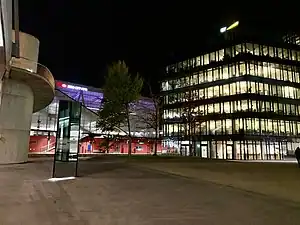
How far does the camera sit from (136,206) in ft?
24.2

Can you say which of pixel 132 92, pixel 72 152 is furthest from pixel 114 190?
pixel 132 92

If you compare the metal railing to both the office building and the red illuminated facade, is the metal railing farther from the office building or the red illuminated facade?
the office building

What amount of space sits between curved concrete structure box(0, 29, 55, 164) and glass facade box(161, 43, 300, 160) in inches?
942

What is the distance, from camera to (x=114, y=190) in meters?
9.89

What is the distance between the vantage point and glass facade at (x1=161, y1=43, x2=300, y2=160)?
147 ft

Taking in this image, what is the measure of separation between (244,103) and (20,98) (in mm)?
34824

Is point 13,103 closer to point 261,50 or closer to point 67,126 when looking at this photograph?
point 67,126

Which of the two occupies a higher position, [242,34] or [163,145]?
[242,34]

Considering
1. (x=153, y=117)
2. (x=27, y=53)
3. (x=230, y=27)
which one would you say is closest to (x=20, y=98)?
(x=27, y=53)

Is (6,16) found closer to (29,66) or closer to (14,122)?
(29,66)

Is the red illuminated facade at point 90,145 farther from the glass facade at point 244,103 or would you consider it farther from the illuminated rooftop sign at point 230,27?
the illuminated rooftop sign at point 230,27

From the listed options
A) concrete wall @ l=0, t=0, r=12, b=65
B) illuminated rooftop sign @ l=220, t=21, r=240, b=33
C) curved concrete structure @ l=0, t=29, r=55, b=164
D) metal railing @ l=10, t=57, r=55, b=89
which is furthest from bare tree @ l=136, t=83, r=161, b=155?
concrete wall @ l=0, t=0, r=12, b=65

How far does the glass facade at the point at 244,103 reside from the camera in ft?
147

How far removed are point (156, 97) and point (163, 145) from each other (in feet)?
68.2
